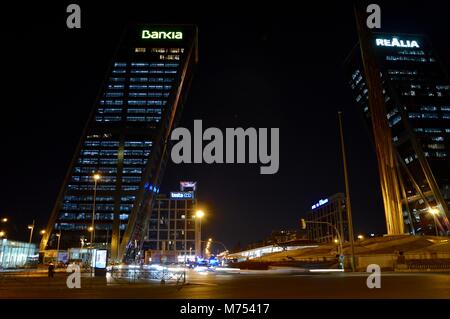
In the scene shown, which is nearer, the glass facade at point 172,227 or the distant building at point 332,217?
the distant building at point 332,217

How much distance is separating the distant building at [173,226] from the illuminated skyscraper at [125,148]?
32220 millimetres

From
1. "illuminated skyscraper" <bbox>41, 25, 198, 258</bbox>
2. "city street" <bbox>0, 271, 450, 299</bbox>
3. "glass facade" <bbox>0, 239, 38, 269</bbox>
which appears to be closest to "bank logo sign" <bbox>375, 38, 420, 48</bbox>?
"illuminated skyscraper" <bbox>41, 25, 198, 258</bbox>

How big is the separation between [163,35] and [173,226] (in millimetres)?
87454

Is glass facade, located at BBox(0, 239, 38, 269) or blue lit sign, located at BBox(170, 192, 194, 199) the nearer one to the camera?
glass facade, located at BBox(0, 239, 38, 269)

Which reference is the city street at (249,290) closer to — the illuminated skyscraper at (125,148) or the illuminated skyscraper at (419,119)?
the illuminated skyscraper at (419,119)

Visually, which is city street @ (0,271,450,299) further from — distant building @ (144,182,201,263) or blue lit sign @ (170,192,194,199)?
blue lit sign @ (170,192,194,199)

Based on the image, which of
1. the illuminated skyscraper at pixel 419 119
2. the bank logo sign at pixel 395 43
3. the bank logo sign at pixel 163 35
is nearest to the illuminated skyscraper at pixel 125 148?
the bank logo sign at pixel 163 35

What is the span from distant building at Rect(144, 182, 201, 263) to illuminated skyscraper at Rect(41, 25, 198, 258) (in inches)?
1269

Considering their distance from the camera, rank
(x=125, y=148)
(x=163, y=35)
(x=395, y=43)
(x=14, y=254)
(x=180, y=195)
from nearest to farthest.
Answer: (x=14, y=254), (x=125, y=148), (x=395, y=43), (x=163, y=35), (x=180, y=195)

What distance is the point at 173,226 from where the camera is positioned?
19138 centimetres

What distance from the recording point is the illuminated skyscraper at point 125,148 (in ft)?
432

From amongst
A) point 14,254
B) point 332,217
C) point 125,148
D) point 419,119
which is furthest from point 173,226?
point 14,254

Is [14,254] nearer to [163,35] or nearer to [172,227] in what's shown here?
[163,35]

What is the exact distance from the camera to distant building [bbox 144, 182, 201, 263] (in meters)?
187
